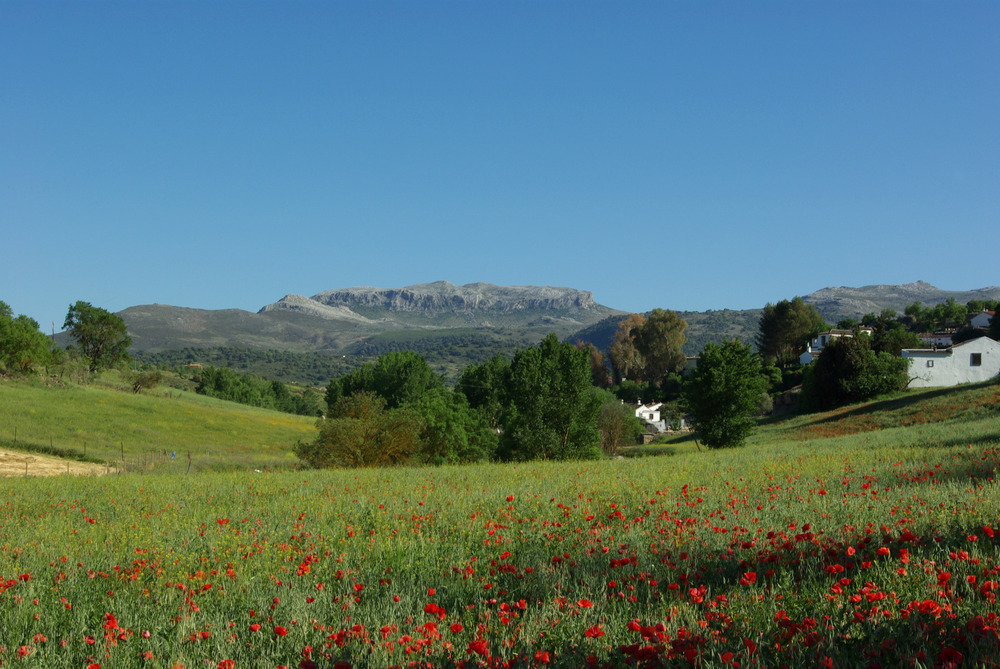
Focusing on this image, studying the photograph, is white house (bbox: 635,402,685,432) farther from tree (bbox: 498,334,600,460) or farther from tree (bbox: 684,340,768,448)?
tree (bbox: 498,334,600,460)

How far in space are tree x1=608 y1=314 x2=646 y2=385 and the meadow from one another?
11856 centimetres

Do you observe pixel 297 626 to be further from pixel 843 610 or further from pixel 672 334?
pixel 672 334

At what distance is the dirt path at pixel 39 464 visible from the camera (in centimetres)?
3784

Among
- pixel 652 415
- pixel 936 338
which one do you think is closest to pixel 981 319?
pixel 936 338

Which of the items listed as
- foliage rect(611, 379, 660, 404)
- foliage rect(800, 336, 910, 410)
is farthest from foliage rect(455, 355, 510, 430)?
foliage rect(800, 336, 910, 410)

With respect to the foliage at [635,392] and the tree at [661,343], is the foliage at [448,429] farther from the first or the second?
the tree at [661,343]

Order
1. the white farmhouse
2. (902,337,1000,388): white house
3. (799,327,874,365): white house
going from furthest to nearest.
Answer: the white farmhouse < (799,327,874,365): white house < (902,337,1000,388): white house

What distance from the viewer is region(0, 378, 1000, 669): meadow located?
406 cm

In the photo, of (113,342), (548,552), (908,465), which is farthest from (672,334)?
(548,552)

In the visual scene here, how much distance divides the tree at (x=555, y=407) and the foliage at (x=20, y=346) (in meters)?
62.7

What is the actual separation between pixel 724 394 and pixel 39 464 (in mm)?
42806

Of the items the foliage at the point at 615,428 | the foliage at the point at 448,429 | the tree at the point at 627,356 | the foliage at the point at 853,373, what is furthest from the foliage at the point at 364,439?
the tree at the point at 627,356

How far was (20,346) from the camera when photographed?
76000mm

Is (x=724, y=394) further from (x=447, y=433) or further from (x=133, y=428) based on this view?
(x=133, y=428)
